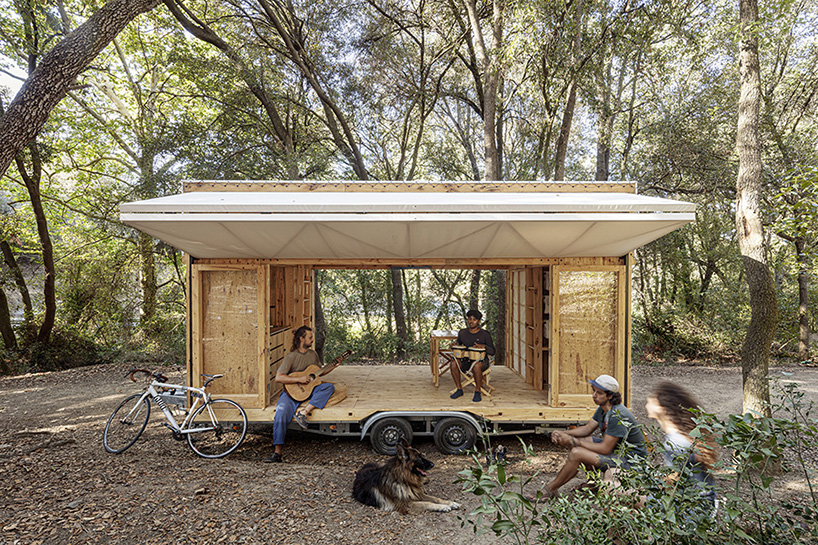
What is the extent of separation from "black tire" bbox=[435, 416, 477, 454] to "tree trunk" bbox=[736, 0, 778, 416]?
302 centimetres

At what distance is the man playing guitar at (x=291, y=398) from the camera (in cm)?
459

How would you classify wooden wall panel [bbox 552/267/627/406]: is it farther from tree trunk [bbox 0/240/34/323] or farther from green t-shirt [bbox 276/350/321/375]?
tree trunk [bbox 0/240/34/323]

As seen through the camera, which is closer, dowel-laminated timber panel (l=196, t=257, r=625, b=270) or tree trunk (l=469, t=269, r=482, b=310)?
dowel-laminated timber panel (l=196, t=257, r=625, b=270)

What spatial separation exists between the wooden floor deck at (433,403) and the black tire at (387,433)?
0.15 meters

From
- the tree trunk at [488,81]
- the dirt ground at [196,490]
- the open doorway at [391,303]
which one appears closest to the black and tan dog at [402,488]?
the dirt ground at [196,490]

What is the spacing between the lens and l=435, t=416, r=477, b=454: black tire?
15.6ft

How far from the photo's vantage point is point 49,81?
435 centimetres

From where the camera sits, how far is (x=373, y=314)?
40.5ft

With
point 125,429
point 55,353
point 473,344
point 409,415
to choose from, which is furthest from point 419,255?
point 55,353

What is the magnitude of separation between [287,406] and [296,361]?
0.53 m

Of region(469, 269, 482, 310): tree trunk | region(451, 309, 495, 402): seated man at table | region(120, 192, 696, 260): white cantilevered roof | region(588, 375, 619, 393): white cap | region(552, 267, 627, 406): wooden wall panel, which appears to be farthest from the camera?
region(469, 269, 482, 310): tree trunk

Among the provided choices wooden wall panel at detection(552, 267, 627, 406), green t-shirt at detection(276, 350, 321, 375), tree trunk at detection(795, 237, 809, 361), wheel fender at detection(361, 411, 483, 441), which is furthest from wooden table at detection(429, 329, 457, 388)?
tree trunk at detection(795, 237, 809, 361)

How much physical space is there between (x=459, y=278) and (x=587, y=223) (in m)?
8.37

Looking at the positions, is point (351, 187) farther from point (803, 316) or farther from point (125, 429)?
point (803, 316)
